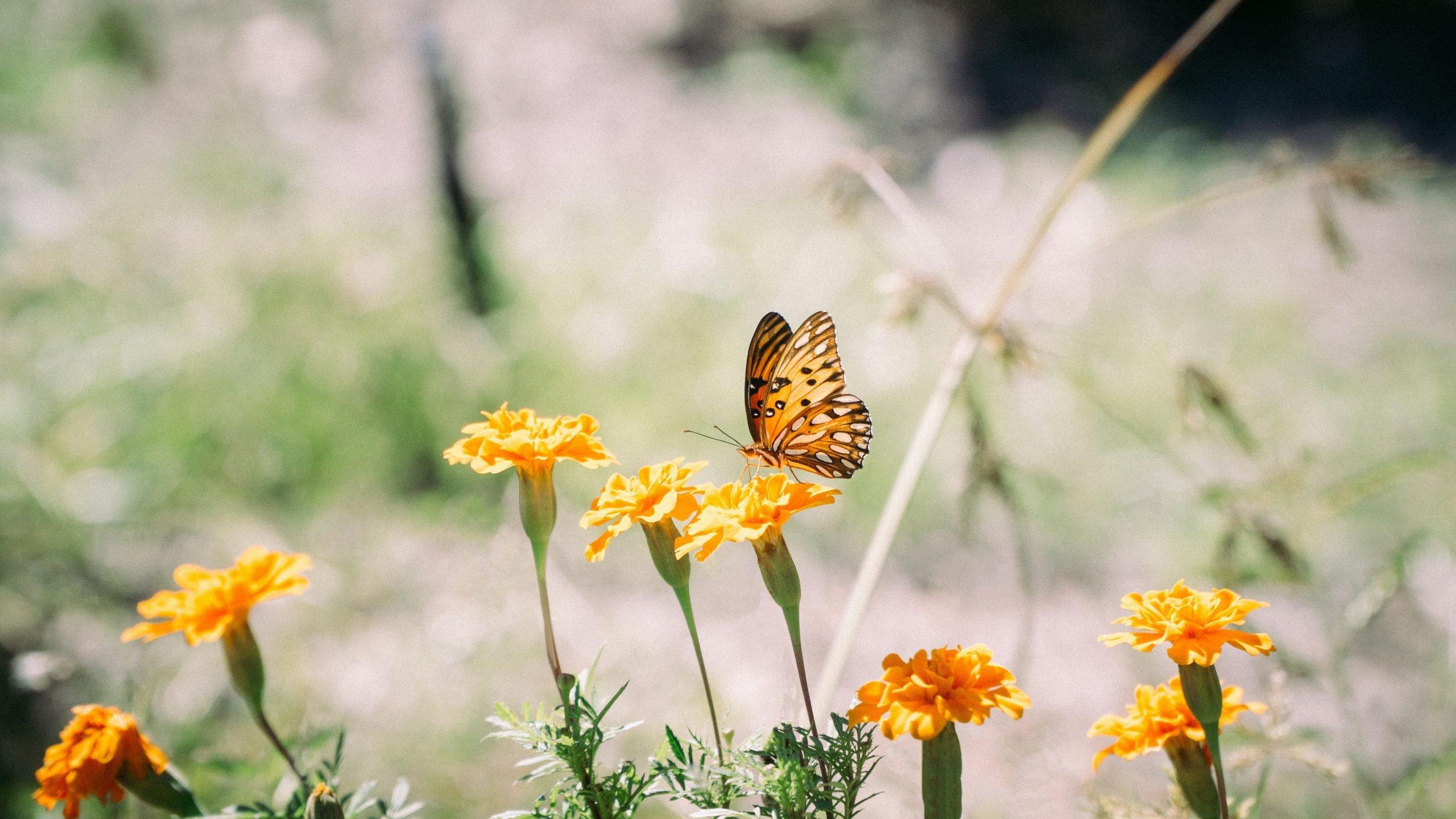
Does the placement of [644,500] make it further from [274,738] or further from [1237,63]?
[1237,63]

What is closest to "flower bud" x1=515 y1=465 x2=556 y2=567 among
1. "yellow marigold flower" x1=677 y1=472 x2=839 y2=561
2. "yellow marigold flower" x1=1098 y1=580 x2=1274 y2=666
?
"yellow marigold flower" x1=677 y1=472 x2=839 y2=561

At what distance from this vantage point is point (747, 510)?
1.72ft

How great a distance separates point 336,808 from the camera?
530mm

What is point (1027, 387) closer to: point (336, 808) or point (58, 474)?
point (336, 808)

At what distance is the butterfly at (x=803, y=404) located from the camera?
0.67 m

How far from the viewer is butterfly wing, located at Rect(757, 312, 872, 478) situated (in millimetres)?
673

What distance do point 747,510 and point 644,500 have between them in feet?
0.23

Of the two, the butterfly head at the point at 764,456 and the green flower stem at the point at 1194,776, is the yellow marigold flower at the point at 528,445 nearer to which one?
the butterfly head at the point at 764,456

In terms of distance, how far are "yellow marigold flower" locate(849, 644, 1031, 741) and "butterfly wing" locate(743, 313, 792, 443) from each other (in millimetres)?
245

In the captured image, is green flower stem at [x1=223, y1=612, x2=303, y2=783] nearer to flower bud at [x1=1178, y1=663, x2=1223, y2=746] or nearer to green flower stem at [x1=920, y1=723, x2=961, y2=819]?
green flower stem at [x1=920, y1=723, x2=961, y2=819]

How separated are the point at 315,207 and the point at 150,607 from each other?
2686 mm

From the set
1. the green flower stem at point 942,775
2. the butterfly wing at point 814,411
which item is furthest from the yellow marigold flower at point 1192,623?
the butterfly wing at point 814,411

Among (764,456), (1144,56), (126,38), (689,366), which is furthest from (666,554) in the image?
(1144,56)

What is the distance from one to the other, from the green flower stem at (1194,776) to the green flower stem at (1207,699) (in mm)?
34
